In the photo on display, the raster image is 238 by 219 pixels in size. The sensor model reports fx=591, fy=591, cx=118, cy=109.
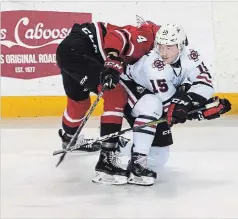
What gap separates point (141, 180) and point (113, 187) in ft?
0.38

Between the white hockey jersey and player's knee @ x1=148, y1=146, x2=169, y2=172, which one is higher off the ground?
the white hockey jersey

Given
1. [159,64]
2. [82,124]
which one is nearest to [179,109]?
[159,64]

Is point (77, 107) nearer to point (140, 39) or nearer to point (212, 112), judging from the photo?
point (140, 39)

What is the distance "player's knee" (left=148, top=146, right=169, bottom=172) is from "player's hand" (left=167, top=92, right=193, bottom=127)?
371mm

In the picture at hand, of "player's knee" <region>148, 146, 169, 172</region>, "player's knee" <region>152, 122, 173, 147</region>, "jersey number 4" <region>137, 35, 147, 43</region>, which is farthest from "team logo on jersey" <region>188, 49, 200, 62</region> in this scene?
"player's knee" <region>148, 146, 169, 172</region>

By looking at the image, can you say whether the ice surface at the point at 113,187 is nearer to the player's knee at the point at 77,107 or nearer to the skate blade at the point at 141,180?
the skate blade at the point at 141,180

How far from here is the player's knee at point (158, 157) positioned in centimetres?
269

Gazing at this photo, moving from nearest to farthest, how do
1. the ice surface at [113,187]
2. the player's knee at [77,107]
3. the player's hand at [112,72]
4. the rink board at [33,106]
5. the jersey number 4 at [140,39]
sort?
the ice surface at [113,187]
the player's hand at [112,72]
the jersey number 4 at [140,39]
the player's knee at [77,107]
the rink board at [33,106]

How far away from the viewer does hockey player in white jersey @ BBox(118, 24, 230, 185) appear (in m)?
2.34

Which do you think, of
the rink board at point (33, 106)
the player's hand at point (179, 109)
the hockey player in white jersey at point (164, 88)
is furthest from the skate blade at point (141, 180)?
the rink board at point (33, 106)

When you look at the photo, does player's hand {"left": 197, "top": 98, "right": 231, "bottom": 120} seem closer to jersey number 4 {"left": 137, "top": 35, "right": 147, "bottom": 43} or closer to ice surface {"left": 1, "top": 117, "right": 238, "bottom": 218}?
ice surface {"left": 1, "top": 117, "right": 238, "bottom": 218}

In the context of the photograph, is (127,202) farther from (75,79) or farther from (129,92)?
(75,79)

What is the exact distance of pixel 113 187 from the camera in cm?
234

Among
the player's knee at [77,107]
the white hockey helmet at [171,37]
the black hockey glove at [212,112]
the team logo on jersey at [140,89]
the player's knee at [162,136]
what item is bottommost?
the player's knee at [162,136]
